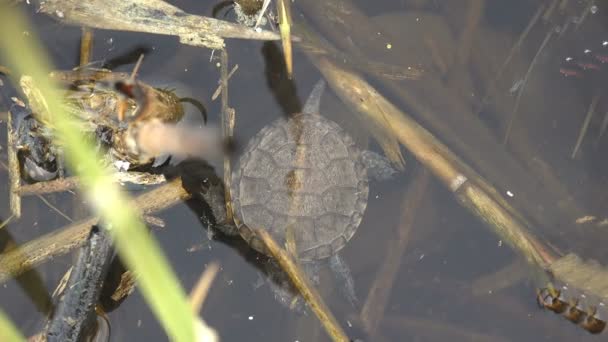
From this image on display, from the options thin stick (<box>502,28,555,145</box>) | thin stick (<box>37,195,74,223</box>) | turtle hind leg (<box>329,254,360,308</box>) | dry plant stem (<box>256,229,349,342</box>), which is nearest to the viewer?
dry plant stem (<box>256,229,349,342</box>)

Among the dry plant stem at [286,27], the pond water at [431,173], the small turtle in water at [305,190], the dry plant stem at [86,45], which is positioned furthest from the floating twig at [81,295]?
the dry plant stem at [286,27]

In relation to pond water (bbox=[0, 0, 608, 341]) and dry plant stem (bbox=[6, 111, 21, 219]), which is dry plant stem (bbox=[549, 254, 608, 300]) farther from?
dry plant stem (bbox=[6, 111, 21, 219])

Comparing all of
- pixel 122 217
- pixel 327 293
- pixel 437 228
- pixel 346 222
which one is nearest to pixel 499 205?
pixel 437 228

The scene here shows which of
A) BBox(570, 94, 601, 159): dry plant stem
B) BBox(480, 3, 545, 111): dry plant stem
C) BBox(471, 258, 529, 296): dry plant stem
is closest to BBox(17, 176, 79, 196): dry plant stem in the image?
BBox(471, 258, 529, 296): dry plant stem

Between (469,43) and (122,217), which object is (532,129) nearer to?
(469,43)

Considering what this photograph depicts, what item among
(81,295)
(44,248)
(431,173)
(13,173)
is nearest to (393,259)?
(431,173)

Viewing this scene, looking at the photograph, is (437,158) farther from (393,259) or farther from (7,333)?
(7,333)
